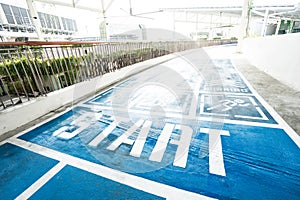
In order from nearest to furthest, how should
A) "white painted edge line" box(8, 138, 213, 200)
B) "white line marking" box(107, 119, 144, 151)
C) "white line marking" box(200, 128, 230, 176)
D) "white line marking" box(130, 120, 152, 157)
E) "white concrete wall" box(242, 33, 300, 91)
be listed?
"white painted edge line" box(8, 138, 213, 200) → "white line marking" box(200, 128, 230, 176) → "white line marking" box(130, 120, 152, 157) → "white line marking" box(107, 119, 144, 151) → "white concrete wall" box(242, 33, 300, 91)

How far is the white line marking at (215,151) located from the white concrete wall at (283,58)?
2949 mm

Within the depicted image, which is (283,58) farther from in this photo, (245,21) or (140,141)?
(245,21)

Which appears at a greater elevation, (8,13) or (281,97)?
(8,13)

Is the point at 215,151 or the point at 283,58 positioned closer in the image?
the point at 215,151

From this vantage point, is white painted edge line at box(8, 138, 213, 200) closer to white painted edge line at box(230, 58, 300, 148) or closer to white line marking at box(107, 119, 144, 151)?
white line marking at box(107, 119, 144, 151)

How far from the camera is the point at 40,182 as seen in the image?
147cm

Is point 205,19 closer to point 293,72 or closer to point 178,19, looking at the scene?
point 178,19

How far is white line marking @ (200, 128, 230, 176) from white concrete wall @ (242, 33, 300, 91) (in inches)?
116

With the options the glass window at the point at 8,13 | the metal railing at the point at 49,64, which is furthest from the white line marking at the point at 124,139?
the glass window at the point at 8,13

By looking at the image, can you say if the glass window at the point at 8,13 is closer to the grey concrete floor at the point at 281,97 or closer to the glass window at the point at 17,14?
the glass window at the point at 17,14

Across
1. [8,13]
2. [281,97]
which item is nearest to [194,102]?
[281,97]

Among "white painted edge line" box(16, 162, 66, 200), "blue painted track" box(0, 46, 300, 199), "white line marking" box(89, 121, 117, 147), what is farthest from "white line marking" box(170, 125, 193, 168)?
"white painted edge line" box(16, 162, 66, 200)

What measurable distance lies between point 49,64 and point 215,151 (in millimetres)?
3370

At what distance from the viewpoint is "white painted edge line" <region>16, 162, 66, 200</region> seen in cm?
136
